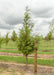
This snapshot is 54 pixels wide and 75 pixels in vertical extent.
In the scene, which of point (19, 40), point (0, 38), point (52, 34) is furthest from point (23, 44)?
point (52, 34)

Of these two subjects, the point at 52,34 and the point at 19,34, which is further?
the point at 52,34

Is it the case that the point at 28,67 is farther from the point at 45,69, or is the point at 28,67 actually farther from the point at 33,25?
the point at 33,25

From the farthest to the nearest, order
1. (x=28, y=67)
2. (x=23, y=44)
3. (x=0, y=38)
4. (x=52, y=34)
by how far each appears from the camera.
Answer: (x=52, y=34) < (x=0, y=38) < (x=28, y=67) < (x=23, y=44)

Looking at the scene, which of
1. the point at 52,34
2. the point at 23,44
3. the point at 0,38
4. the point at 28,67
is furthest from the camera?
the point at 52,34

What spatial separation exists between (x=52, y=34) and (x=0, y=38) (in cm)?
2555

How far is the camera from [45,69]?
9219 mm

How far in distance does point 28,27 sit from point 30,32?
662 mm

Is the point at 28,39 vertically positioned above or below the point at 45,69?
above

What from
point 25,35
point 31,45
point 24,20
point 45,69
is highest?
point 24,20

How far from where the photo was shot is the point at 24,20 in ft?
32.1

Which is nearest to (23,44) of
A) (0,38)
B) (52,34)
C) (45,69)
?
(45,69)

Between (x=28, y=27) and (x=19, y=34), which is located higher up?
(x=28, y=27)

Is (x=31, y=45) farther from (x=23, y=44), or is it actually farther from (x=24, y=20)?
(x=24, y=20)

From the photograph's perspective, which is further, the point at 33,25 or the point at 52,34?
the point at 52,34
